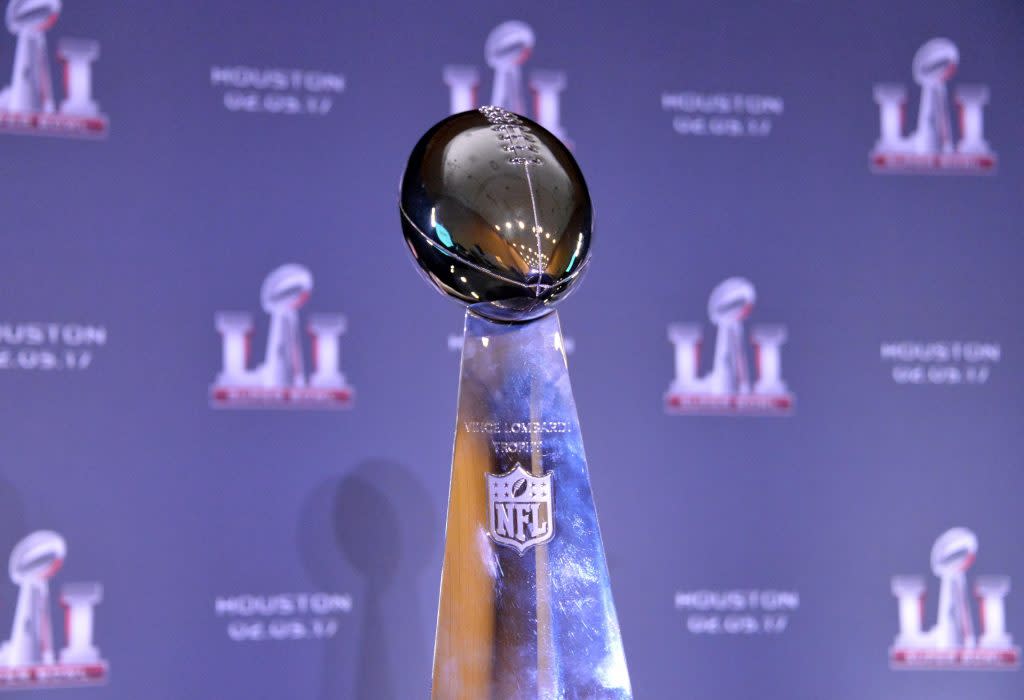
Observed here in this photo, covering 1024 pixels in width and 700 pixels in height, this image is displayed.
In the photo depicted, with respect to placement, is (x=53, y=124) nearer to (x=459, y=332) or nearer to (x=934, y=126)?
(x=459, y=332)

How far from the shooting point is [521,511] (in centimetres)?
147

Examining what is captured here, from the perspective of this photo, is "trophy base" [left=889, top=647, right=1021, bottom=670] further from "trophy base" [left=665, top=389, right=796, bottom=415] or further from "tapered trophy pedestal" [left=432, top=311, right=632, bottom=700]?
"tapered trophy pedestal" [left=432, top=311, right=632, bottom=700]

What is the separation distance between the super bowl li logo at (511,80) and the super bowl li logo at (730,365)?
1.74ft

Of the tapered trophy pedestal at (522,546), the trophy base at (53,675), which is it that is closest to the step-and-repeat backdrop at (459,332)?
the trophy base at (53,675)

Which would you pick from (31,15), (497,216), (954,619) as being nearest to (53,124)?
(31,15)

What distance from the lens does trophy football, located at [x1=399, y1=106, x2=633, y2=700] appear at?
55.4 inches

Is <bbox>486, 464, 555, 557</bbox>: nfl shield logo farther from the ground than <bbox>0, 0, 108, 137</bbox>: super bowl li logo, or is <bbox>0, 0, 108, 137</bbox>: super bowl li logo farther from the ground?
<bbox>0, 0, 108, 137</bbox>: super bowl li logo

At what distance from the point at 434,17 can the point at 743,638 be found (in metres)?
1.57

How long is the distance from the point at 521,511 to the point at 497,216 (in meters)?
0.39

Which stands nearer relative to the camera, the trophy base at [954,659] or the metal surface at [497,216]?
the metal surface at [497,216]

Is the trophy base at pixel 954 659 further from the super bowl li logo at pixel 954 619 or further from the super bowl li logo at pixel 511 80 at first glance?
the super bowl li logo at pixel 511 80

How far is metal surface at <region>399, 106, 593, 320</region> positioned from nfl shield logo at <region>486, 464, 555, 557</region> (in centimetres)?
22

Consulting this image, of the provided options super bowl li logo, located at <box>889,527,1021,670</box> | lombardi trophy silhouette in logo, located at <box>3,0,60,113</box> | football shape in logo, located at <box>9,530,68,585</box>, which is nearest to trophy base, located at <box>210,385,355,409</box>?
football shape in logo, located at <box>9,530,68,585</box>

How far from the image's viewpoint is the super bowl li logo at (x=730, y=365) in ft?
8.26
